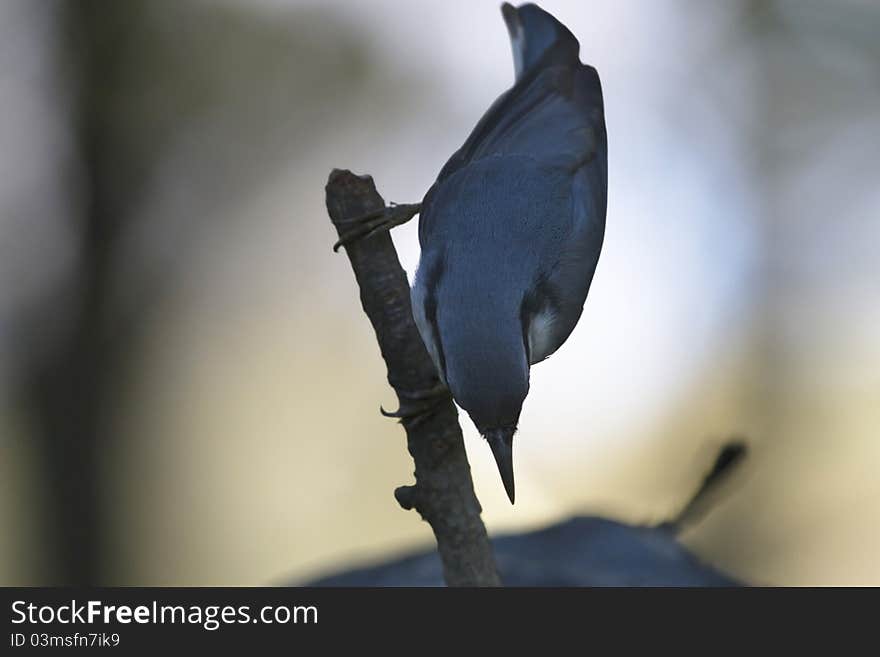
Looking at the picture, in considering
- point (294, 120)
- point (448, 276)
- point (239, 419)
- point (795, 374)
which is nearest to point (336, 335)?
point (239, 419)

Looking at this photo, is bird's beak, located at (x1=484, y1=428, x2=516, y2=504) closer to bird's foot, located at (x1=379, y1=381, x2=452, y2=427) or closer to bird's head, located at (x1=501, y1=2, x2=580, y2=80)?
bird's foot, located at (x1=379, y1=381, x2=452, y2=427)

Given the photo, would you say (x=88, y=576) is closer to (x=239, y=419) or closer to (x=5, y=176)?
(x=239, y=419)

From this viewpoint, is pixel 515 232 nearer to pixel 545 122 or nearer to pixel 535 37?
pixel 545 122

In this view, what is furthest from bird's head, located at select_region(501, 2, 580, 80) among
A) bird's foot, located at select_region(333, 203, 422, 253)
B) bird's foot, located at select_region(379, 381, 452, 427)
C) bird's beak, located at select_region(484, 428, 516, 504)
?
bird's beak, located at select_region(484, 428, 516, 504)

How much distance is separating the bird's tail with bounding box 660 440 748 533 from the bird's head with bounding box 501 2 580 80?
51.6 inches

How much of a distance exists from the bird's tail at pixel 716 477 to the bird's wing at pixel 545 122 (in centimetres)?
84

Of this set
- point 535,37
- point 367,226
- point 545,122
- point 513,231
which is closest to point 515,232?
point 513,231

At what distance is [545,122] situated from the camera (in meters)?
3.21

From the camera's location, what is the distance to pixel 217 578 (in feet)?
19.8

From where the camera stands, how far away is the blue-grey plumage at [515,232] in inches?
93.3

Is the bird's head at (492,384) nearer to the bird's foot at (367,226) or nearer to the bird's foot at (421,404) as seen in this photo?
the bird's foot at (421,404)

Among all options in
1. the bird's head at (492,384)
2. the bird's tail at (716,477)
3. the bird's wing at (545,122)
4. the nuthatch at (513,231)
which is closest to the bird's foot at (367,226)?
the nuthatch at (513,231)

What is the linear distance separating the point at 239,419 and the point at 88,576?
43.5 inches

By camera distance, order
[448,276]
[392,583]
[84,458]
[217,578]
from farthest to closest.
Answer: [217,578] → [84,458] → [392,583] → [448,276]
